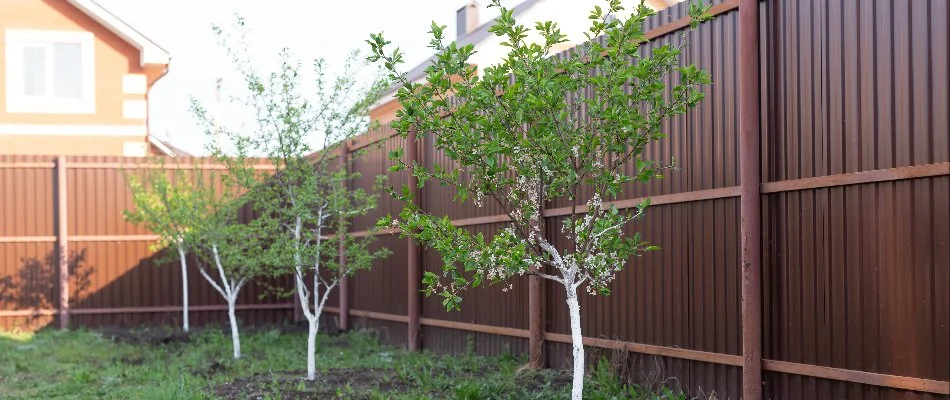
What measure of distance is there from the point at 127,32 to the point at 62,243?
17.4 feet

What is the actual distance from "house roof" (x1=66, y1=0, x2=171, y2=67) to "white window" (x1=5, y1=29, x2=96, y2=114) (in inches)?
16.8

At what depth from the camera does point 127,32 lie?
1864 centimetres

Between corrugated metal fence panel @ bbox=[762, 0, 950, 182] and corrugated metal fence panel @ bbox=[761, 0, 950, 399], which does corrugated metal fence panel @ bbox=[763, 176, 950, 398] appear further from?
corrugated metal fence panel @ bbox=[762, 0, 950, 182]

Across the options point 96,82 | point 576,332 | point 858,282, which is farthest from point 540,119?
point 96,82

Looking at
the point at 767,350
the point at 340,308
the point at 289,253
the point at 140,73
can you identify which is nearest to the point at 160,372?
the point at 289,253

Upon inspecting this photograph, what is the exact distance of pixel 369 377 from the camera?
30.5 feet

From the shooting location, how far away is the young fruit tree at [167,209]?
39.7ft

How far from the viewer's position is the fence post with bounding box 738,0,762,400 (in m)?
6.35

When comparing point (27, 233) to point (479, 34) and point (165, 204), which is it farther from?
point (479, 34)

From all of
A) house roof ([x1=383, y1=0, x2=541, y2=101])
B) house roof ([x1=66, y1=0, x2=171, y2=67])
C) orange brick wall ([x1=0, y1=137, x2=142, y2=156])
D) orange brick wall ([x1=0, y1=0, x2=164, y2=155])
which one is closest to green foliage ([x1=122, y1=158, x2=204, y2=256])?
orange brick wall ([x1=0, y1=137, x2=142, y2=156])

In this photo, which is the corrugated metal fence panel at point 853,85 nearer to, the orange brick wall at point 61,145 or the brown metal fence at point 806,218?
the brown metal fence at point 806,218

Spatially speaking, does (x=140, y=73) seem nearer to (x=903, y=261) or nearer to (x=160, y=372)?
(x=160, y=372)

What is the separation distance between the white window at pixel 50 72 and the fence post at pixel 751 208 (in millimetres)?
14816

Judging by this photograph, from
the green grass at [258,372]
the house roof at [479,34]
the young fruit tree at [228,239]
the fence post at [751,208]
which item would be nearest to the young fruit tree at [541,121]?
the fence post at [751,208]
